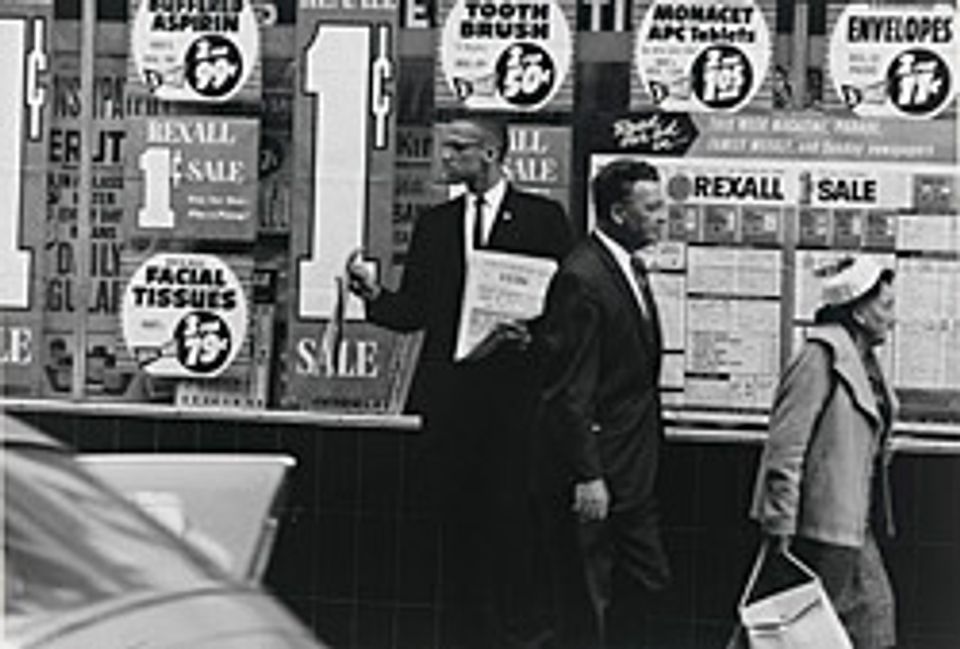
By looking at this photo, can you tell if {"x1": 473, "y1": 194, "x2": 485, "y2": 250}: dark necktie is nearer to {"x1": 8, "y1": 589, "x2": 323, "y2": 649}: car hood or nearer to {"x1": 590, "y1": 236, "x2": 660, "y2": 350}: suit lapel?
{"x1": 590, "y1": 236, "x2": 660, "y2": 350}: suit lapel

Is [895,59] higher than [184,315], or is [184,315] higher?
[895,59]

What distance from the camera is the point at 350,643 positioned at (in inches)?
324

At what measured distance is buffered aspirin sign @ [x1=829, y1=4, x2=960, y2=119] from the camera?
7926 mm

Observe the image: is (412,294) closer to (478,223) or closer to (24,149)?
(478,223)

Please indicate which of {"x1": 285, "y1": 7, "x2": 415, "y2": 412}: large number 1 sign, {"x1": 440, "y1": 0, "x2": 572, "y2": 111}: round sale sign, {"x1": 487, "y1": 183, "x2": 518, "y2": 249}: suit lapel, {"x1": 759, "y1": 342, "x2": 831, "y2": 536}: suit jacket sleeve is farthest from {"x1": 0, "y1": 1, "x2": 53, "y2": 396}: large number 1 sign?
{"x1": 759, "y1": 342, "x2": 831, "y2": 536}: suit jacket sleeve

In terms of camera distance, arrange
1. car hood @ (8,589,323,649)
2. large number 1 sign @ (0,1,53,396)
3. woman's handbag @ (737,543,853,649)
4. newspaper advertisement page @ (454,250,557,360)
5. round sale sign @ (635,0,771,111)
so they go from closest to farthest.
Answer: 1. car hood @ (8,589,323,649)
2. woman's handbag @ (737,543,853,649)
3. round sale sign @ (635,0,771,111)
4. newspaper advertisement page @ (454,250,557,360)
5. large number 1 sign @ (0,1,53,396)

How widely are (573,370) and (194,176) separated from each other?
4.68ft

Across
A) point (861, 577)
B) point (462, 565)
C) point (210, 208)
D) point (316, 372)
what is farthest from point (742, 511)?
point (210, 208)

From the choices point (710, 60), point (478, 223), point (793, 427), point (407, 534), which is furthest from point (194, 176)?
point (793, 427)

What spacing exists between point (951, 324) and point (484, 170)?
161cm

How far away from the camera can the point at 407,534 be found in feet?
26.8

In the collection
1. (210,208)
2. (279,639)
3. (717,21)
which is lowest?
(279,639)

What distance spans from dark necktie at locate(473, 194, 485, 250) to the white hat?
114cm

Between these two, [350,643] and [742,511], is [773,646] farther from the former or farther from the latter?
[350,643]
